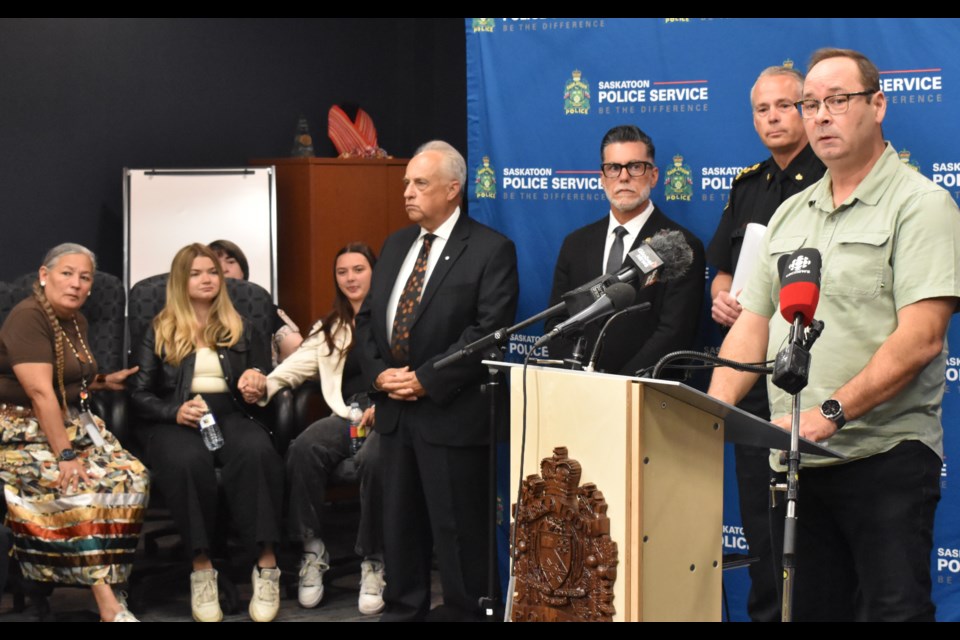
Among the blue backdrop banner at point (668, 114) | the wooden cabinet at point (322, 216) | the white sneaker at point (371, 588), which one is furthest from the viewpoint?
the wooden cabinet at point (322, 216)

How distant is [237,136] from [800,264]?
6.29 metres

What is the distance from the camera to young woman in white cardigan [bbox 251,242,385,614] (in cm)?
518

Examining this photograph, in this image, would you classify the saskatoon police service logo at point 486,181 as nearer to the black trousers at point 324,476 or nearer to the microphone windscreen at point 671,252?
the black trousers at point 324,476

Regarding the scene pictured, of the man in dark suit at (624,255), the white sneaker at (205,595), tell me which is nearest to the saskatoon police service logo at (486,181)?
the man in dark suit at (624,255)

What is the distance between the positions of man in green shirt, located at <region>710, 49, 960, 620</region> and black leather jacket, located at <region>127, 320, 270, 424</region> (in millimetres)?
3059

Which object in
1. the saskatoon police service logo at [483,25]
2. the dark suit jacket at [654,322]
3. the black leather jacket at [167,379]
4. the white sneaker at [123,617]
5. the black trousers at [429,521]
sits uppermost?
the saskatoon police service logo at [483,25]

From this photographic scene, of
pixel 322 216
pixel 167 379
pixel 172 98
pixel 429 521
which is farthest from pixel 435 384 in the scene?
pixel 172 98

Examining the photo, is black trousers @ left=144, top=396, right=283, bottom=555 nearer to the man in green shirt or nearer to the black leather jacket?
the black leather jacket

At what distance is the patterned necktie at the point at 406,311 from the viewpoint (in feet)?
15.3

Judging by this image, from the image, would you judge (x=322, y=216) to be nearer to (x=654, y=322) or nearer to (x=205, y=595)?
(x=205, y=595)

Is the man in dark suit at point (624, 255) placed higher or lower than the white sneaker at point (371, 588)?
higher

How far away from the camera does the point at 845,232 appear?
291 centimetres

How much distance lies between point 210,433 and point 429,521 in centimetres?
107

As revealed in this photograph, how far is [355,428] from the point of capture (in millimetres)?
5387
